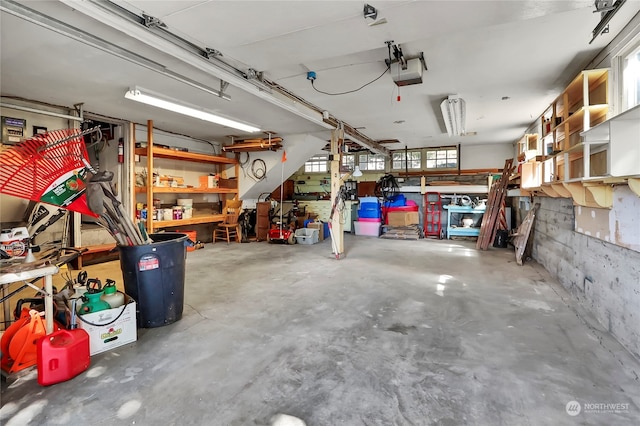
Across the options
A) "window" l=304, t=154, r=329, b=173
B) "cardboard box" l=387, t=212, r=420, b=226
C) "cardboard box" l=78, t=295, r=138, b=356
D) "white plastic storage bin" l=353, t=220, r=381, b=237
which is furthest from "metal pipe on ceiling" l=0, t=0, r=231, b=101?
"window" l=304, t=154, r=329, b=173

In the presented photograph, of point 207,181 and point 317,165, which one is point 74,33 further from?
point 317,165

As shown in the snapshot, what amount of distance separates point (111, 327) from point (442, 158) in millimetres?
9308

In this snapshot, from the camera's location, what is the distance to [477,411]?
5.72ft

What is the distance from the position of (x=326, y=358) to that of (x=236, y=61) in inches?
116

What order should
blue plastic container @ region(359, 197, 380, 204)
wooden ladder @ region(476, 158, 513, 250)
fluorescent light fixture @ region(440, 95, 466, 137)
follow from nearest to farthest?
fluorescent light fixture @ region(440, 95, 466, 137), wooden ladder @ region(476, 158, 513, 250), blue plastic container @ region(359, 197, 380, 204)

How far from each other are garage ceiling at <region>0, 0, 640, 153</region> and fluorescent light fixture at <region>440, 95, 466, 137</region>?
4.3 inches

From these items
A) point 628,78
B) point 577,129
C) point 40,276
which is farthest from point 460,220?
point 40,276

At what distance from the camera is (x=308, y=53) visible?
284 centimetres

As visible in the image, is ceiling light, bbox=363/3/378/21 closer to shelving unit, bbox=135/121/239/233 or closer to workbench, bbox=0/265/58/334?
workbench, bbox=0/265/58/334

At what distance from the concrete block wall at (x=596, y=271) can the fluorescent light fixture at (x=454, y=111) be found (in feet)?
6.36

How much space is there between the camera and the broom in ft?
6.65

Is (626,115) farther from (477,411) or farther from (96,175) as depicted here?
(96,175)

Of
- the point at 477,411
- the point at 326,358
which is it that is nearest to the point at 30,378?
the point at 326,358

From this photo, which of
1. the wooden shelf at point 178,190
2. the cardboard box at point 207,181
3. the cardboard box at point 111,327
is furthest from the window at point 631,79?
the cardboard box at point 207,181
